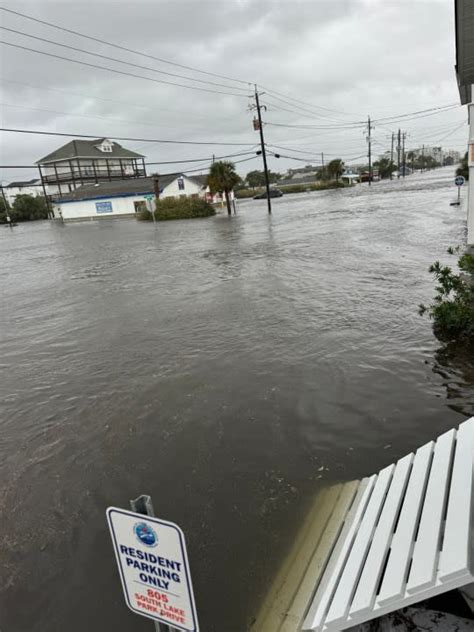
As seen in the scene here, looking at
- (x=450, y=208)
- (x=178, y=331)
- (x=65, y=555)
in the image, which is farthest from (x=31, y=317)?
(x=450, y=208)

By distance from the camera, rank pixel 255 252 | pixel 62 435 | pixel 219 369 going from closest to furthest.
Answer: pixel 62 435, pixel 219 369, pixel 255 252

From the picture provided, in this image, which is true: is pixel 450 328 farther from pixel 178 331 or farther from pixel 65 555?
pixel 65 555

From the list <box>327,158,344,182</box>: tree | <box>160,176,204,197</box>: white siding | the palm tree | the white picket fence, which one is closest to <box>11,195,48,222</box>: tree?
<box>160,176,204,197</box>: white siding

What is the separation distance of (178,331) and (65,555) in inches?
232

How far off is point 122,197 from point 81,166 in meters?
22.7

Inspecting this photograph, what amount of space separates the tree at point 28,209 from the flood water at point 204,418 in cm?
7092

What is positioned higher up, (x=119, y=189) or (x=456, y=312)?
(x=119, y=189)

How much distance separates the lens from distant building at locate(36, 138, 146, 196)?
76.8 m

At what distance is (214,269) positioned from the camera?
16562 mm

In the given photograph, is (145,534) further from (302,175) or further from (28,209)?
(302,175)

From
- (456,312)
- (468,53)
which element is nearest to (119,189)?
(468,53)

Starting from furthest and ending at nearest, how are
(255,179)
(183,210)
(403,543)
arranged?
(255,179)
(183,210)
(403,543)

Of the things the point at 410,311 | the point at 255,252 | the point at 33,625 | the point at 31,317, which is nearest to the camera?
the point at 33,625

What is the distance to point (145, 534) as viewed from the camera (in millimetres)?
1941
